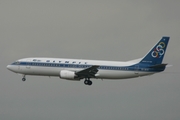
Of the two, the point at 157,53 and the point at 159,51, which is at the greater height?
the point at 159,51

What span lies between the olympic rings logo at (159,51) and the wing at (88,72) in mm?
10391

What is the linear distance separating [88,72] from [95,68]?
168 cm

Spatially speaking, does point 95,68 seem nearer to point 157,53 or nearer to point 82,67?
point 82,67

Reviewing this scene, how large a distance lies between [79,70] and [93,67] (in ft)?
12.0

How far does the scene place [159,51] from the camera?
69812 mm

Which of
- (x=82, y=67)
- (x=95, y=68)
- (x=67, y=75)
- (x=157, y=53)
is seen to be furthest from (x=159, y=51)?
(x=67, y=75)

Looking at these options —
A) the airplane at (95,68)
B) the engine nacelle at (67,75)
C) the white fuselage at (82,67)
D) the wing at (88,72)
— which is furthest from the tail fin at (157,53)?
the engine nacelle at (67,75)

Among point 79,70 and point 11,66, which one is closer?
point 79,70

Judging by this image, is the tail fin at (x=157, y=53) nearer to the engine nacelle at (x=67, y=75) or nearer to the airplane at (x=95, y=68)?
the airplane at (x=95, y=68)

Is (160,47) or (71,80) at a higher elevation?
(160,47)

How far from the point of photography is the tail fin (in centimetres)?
6862

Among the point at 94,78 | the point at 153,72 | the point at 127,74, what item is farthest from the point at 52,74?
the point at 153,72

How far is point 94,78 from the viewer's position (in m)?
69.4

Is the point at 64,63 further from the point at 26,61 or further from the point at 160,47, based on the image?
the point at 160,47
